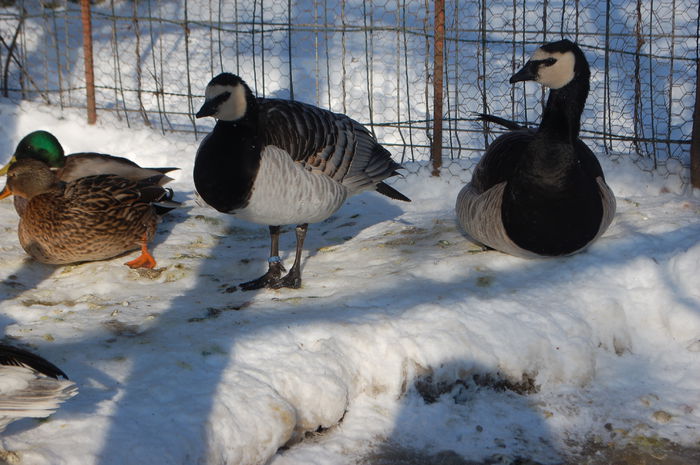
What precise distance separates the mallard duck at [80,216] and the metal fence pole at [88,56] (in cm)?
305

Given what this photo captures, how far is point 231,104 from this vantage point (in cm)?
456

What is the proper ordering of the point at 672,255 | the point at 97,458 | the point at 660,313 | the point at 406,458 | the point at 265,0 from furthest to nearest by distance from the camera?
1. the point at 265,0
2. the point at 672,255
3. the point at 660,313
4. the point at 406,458
5. the point at 97,458

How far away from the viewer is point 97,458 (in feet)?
9.23

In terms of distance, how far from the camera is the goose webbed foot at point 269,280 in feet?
16.0

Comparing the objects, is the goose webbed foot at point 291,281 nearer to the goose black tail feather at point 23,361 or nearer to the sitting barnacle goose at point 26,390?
the goose black tail feather at point 23,361

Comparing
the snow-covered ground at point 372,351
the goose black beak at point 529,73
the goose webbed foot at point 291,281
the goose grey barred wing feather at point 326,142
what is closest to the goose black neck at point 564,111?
the goose black beak at point 529,73

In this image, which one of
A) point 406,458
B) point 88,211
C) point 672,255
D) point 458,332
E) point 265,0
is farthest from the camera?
point 265,0

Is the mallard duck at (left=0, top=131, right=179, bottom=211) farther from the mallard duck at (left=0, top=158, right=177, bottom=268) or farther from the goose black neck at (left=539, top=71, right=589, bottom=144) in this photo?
the goose black neck at (left=539, top=71, right=589, bottom=144)

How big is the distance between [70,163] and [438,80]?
3.24 metres

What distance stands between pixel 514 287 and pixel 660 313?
32.6 inches

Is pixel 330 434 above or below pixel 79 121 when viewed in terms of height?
below

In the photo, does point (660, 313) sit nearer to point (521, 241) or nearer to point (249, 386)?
point (521, 241)

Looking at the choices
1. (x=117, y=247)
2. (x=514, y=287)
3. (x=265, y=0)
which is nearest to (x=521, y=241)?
(x=514, y=287)

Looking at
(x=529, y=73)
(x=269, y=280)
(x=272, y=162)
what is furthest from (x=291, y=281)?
(x=529, y=73)
